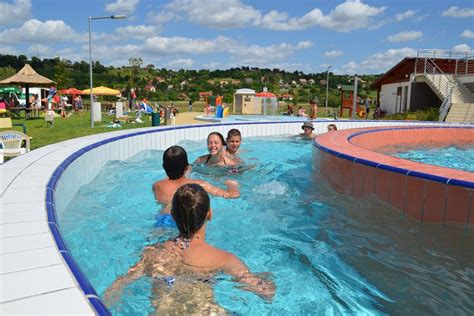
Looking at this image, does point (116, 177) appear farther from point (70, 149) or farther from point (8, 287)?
point (8, 287)

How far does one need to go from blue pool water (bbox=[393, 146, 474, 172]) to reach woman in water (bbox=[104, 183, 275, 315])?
6.83 metres

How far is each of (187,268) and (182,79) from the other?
8155 cm

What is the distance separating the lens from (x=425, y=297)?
2711mm

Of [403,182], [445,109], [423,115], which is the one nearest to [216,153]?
[403,182]

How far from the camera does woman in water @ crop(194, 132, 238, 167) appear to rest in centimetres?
588

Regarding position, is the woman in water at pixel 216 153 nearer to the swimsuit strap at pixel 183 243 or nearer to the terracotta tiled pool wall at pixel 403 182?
the terracotta tiled pool wall at pixel 403 182

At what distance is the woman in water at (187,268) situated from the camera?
2.39 meters

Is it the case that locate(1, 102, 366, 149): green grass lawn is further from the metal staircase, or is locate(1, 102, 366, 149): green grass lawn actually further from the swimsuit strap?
the metal staircase

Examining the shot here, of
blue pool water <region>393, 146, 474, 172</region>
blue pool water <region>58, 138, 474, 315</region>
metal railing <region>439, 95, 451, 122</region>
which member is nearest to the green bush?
metal railing <region>439, 95, 451, 122</region>

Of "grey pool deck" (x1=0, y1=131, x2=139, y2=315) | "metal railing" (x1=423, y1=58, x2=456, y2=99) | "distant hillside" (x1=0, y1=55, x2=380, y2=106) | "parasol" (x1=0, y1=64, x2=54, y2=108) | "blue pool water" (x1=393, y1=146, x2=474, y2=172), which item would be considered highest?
"distant hillside" (x1=0, y1=55, x2=380, y2=106)

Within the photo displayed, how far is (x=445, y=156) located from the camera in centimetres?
930

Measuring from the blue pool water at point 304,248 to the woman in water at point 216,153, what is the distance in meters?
0.60

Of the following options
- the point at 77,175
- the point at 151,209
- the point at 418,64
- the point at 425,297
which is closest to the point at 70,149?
the point at 77,175

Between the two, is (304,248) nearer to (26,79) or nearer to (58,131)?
(58,131)
